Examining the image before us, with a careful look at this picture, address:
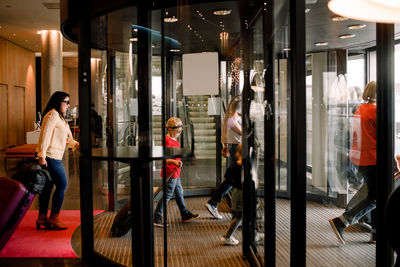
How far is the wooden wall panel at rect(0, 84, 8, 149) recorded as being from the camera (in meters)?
14.4

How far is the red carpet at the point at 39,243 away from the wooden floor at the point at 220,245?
157 millimetres

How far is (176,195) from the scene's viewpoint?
130 inches

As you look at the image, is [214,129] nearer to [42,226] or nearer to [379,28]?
[379,28]

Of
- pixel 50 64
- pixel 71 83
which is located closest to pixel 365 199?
pixel 50 64

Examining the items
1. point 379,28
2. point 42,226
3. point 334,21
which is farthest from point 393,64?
point 42,226

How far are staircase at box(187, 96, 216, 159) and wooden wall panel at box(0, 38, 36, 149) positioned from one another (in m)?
13.3

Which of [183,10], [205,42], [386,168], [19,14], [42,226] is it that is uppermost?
[19,14]

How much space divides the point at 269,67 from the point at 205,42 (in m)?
0.50

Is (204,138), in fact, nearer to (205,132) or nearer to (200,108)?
Answer: (205,132)

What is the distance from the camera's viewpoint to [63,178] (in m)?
4.81

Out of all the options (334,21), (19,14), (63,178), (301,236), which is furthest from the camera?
(19,14)

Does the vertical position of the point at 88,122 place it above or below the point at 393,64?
below

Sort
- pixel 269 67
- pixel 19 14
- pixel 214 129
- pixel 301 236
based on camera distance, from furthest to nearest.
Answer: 1. pixel 19 14
2. pixel 214 129
3. pixel 269 67
4. pixel 301 236

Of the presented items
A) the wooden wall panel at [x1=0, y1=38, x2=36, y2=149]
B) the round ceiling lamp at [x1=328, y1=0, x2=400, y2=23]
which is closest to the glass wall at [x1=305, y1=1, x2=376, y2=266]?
the round ceiling lamp at [x1=328, y1=0, x2=400, y2=23]
